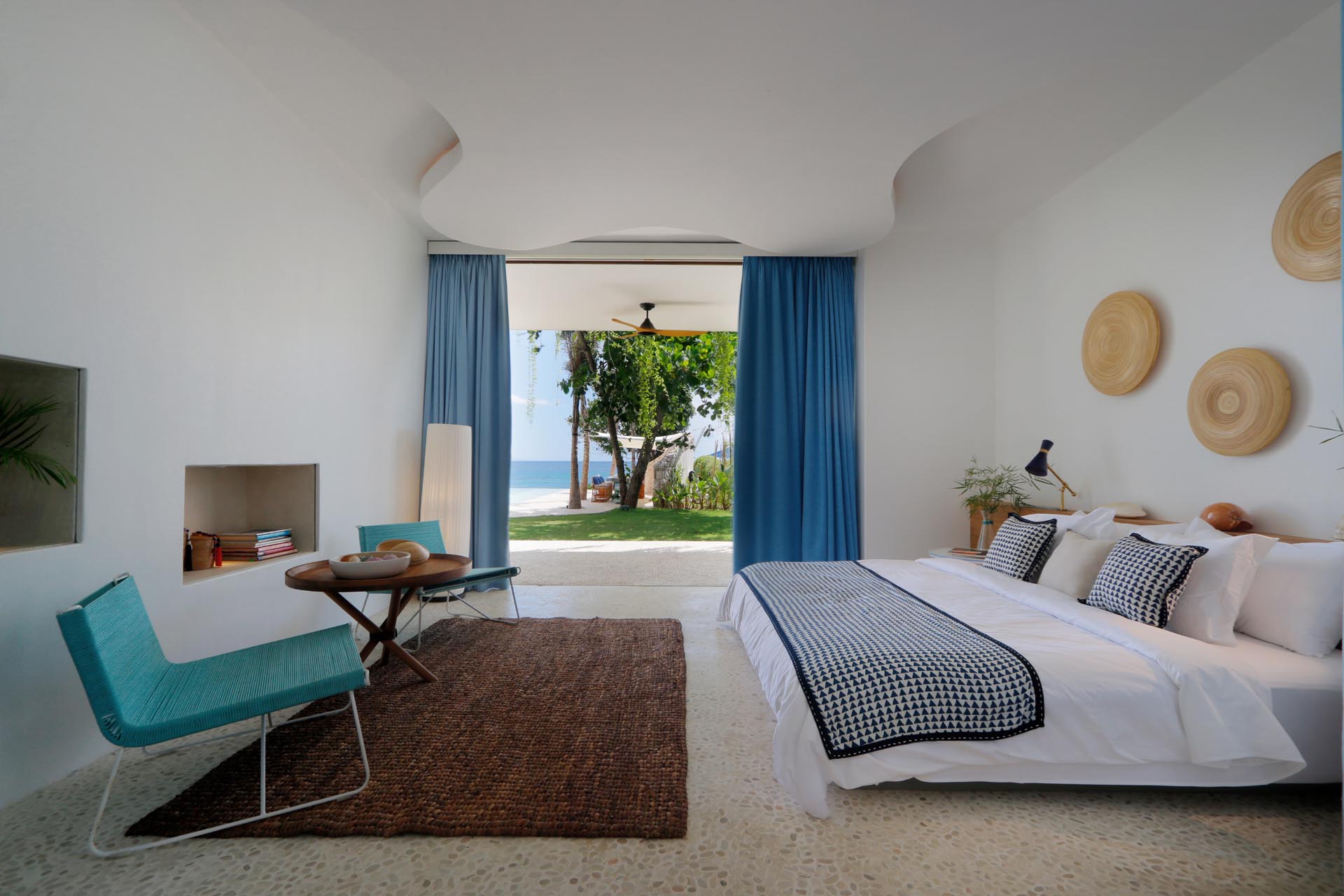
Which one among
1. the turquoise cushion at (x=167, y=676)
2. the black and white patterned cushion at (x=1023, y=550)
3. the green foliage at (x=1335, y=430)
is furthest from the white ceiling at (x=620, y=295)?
the turquoise cushion at (x=167, y=676)

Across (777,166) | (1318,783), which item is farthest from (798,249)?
(1318,783)

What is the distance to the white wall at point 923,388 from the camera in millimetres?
5078

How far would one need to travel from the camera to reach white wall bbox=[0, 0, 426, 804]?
2047 mm

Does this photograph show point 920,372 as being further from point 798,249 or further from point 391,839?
point 391,839

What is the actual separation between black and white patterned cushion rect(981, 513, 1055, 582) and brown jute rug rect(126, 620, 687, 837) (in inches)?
67.0

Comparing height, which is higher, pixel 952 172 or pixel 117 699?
pixel 952 172

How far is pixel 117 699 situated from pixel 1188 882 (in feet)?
9.29

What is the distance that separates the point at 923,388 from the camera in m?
5.12

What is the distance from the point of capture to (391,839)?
1843 millimetres

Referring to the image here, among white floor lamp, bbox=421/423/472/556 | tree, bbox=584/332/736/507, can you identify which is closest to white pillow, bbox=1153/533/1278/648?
white floor lamp, bbox=421/423/472/556

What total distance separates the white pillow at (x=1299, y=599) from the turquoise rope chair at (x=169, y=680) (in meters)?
3.07

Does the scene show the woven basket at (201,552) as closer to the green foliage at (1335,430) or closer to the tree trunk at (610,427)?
Answer: the green foliage at (1335,430)

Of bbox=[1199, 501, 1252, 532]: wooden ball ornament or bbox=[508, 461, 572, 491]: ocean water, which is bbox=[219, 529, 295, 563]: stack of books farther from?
bbox=[508, 461, 572, 491]: ocean water

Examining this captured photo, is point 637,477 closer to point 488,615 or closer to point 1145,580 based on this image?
point 488,615
